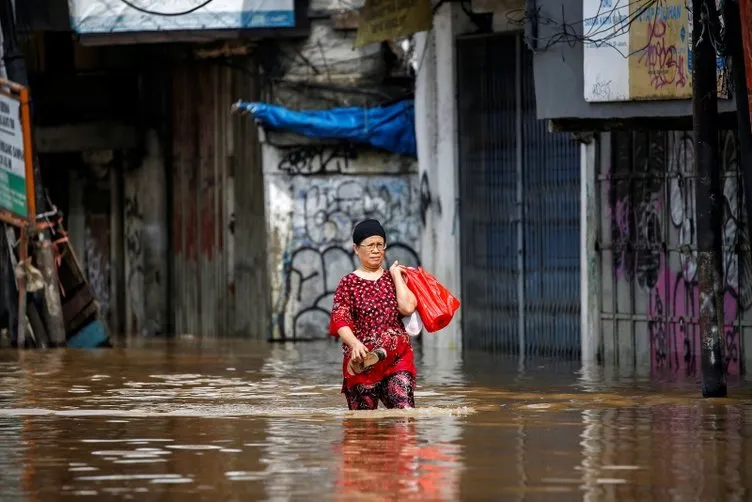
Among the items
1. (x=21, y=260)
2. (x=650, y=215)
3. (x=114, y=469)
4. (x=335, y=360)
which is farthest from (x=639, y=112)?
(x=21, y=260)

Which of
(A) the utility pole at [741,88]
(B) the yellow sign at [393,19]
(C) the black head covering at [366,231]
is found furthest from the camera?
(B) the yellow sign at [393,19]

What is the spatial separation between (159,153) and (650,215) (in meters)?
13.9

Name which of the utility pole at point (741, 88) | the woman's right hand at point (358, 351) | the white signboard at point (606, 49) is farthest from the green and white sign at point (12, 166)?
the woman's right hand at point (358, 351)

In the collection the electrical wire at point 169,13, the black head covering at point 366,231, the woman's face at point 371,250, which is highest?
the electrical wire at point 169,13

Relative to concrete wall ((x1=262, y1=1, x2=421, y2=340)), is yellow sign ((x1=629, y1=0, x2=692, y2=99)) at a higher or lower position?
higher

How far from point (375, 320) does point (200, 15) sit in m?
15.0

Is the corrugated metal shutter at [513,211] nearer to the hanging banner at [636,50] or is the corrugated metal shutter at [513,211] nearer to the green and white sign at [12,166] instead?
the hanging banner at [636,50]

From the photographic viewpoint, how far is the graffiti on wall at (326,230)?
91.0 feet

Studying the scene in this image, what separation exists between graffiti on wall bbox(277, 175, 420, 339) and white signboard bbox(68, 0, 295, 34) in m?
2.38

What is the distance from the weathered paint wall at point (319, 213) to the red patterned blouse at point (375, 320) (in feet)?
49.0

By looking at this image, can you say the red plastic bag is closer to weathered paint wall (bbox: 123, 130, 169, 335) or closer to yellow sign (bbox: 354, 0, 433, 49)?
yellow sign (bbox: 354, 0, 433, 49)

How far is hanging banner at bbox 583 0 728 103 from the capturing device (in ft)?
55.8

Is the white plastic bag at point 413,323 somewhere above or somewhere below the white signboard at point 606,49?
below

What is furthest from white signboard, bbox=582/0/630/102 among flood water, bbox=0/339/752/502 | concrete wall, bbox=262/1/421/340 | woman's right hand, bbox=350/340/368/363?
concrete wall, bbox=262/1/421/340
